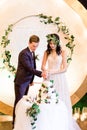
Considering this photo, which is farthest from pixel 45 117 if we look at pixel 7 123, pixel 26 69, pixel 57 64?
pixel 7 123

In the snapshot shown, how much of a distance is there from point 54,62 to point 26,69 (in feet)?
1.59

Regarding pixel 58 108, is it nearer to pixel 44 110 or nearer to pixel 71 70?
pixel 44 110

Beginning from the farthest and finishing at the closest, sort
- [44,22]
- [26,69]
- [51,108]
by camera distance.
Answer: [44,22]
[26,69]
[51,108]

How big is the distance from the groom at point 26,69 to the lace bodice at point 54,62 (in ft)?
0.84

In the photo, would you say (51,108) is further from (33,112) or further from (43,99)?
(33,112)

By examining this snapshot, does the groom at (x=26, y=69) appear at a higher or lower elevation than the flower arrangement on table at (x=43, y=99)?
higher

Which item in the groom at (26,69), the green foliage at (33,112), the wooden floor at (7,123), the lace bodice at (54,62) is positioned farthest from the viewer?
the wooden floor at (7,123)

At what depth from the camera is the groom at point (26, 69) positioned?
5.48m

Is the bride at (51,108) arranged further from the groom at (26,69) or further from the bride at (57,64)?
the groom at (26,69)

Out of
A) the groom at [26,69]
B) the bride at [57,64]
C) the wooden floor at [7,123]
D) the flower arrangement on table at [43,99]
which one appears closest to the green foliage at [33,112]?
the flower arrangement on table at [43,99]

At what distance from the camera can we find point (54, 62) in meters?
5.77

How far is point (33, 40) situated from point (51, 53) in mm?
442

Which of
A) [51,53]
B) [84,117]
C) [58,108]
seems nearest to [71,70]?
[84,117]

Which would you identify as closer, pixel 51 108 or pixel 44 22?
pixel 51 108
